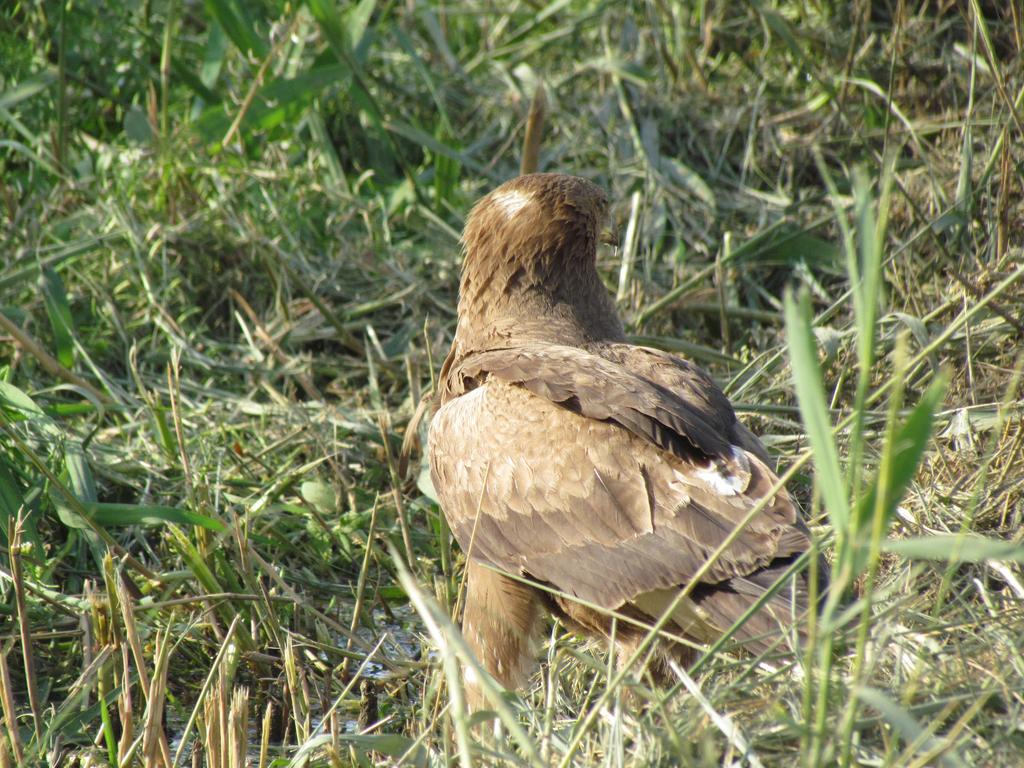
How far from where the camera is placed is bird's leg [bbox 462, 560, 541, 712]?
129 inches

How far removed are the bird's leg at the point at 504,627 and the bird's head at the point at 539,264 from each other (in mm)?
824

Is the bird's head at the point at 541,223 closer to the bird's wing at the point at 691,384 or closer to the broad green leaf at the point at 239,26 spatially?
the bird's wing at the point at 691,384

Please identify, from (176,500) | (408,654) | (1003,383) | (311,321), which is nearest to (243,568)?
(408,654)

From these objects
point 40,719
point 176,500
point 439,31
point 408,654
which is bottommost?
point 408,654

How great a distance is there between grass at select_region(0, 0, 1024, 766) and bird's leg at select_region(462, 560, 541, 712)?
0.40ft

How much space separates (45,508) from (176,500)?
1.50 ft

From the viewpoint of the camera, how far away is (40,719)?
107 inches

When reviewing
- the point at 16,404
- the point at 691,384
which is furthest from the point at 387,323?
the point at 691,384

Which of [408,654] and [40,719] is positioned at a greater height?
[40,719]

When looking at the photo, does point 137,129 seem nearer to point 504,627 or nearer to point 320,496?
point 320,496

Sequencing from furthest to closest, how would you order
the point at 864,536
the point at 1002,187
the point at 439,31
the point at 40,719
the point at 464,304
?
the point at 439,31, the point at 1002,187, the point at 464,304, the point at 40,719, the point at 864,536

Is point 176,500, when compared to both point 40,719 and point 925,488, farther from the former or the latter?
point 925,488

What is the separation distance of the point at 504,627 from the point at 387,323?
2.14m

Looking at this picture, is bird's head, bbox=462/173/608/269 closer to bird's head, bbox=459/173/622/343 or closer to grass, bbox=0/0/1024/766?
bird's head, bbox=459/173/622/343
